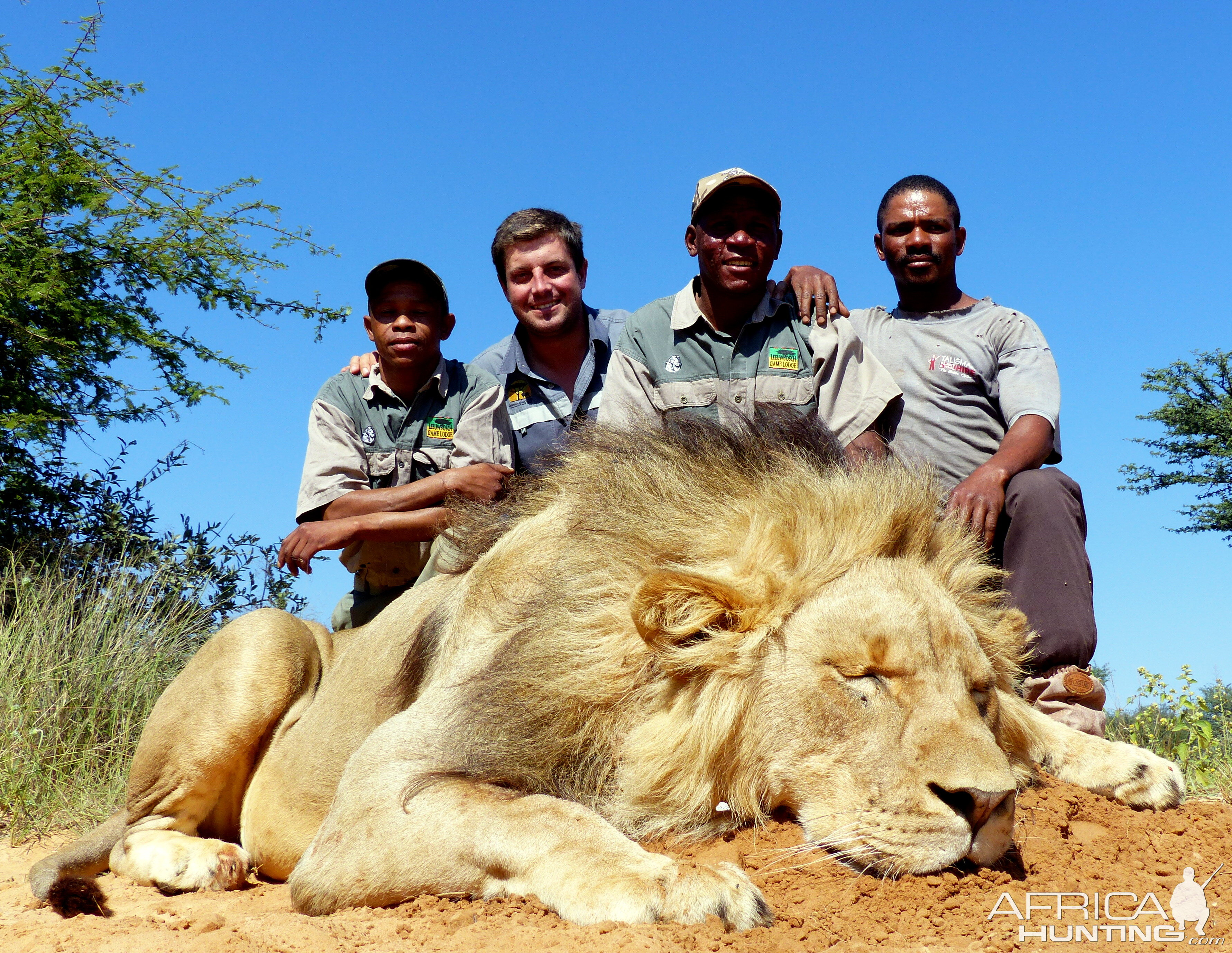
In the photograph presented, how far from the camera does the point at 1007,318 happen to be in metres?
5.39

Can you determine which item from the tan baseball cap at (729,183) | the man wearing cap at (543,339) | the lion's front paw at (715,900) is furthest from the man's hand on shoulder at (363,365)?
the lion's front paw at (715,900)

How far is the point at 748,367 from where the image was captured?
496 centimetres

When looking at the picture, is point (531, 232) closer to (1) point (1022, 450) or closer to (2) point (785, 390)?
(2) point (785, 390)

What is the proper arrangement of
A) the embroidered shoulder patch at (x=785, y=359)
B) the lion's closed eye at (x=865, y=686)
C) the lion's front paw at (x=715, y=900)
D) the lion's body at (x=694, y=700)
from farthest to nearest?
the embroidered shoulder patch at (x=785, y=359)
the lion's closed eye at (x=865, y=686)
the lion's body at (x=694, y=700)
the lion's front paw at (x=715, y=900)

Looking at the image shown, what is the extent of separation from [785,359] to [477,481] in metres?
1.52

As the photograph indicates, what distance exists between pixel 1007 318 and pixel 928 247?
0.55m

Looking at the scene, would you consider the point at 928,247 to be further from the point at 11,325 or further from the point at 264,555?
the point at 11,325

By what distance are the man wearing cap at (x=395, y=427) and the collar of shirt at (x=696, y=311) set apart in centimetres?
108

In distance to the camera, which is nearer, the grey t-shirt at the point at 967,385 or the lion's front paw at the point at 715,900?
the lion's front paw at the point at 715,900

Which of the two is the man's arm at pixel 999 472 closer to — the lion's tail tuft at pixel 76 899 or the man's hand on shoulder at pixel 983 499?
the man's hand on shoulder at pixel 983 499

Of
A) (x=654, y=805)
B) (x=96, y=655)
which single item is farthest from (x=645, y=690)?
Answer: (x=96, y=655)

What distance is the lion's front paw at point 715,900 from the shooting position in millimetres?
2369

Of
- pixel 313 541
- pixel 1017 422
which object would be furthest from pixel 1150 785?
pixel 313 541

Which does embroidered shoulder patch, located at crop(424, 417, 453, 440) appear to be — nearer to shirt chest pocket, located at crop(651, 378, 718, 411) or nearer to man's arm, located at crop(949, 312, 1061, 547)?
shirt chest pocket, located at crop(651, 378, 718, 411)
